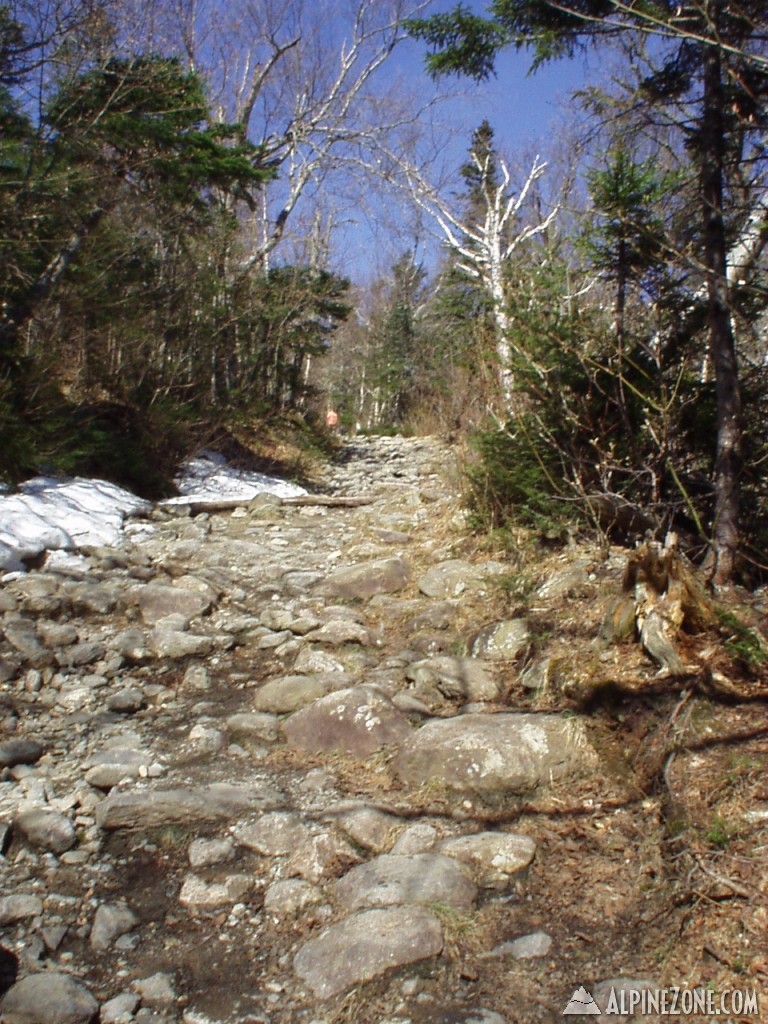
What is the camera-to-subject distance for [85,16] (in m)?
7.11

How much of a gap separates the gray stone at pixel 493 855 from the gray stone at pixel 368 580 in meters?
2.90

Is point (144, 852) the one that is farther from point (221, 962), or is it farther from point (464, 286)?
point (464, 286)

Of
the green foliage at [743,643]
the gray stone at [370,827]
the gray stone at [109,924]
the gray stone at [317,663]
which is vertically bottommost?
the gray stone at [109,924]

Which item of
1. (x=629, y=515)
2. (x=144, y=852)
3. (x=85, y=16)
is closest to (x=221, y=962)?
(x=144, y=852)

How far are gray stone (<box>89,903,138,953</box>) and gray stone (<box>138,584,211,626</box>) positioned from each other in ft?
8.83

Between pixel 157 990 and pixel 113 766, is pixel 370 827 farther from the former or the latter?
pixel 113 766

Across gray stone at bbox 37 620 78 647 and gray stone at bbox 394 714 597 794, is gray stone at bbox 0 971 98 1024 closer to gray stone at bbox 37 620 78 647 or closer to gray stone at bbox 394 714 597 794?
gray stone at bbox 394 714 597 794

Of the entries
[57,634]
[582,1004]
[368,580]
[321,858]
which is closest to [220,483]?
[368,580]

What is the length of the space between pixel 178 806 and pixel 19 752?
0.86 meters

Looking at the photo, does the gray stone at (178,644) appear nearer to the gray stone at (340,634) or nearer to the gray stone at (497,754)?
the gray stone at (340,634)

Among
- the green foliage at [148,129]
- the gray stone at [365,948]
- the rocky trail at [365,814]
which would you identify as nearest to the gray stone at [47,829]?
the rocky trail at [365,814]

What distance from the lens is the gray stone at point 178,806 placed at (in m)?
3.02

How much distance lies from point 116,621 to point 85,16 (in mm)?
5411

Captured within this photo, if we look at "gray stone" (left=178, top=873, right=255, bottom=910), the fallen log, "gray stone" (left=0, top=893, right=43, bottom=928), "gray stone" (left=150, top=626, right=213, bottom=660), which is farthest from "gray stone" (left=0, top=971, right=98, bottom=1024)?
the fallen log
